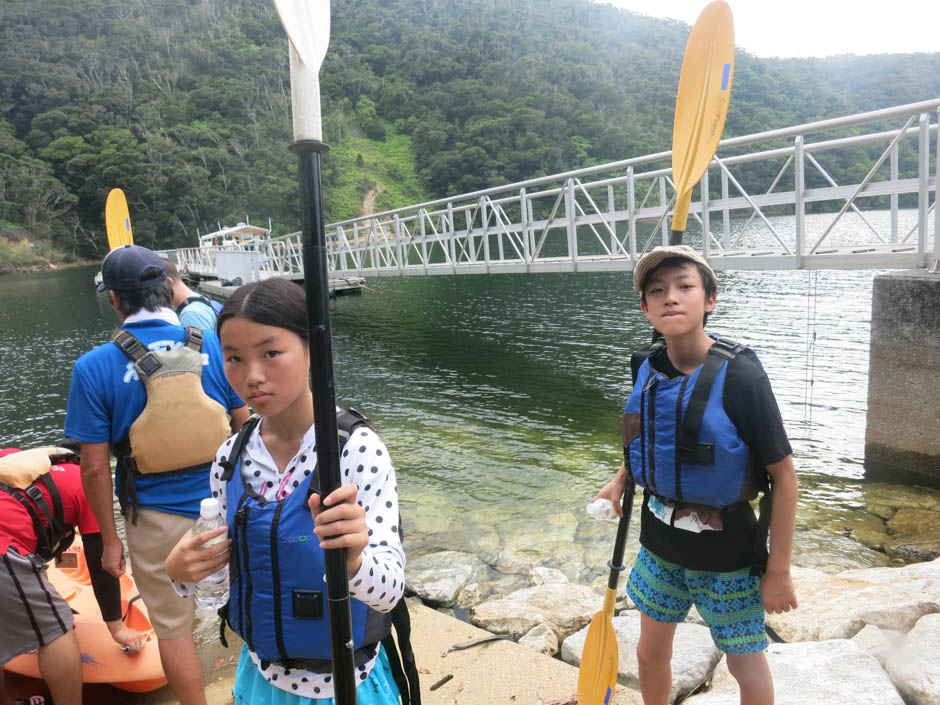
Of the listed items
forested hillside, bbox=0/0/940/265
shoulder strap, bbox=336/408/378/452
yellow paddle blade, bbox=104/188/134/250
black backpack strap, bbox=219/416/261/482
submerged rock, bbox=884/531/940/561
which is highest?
forested hillside, bbox=0/0/940/265

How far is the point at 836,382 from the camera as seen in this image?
10.2 metres

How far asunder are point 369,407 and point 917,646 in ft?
29.8

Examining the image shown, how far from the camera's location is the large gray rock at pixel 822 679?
2.07 m

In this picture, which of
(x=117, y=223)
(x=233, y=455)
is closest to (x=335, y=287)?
(x=117, y=223)

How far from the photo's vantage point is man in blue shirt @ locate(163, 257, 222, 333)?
287cm

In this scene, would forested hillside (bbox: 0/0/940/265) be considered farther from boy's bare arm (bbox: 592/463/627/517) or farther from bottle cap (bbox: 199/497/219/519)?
bottle cap (bbox: 199/497/219/519)

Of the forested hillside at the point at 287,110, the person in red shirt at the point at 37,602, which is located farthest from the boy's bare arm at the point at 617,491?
the forested hillside at the point at 287,110

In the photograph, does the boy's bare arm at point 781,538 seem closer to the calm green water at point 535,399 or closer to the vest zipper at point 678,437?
the vest zipper at point 678,437

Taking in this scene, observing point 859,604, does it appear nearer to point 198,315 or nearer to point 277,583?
point 277,583

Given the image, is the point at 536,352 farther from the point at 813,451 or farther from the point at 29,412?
the point at 29,412

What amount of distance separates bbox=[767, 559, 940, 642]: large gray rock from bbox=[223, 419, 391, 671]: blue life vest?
2788 mm

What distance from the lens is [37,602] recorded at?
2215 millimetres

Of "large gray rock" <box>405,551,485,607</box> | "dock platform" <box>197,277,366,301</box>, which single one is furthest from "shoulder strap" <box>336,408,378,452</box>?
"dock platform" <box>197,277,366,301</box>

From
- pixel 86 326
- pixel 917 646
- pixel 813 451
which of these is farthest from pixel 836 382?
pixel 86 326
